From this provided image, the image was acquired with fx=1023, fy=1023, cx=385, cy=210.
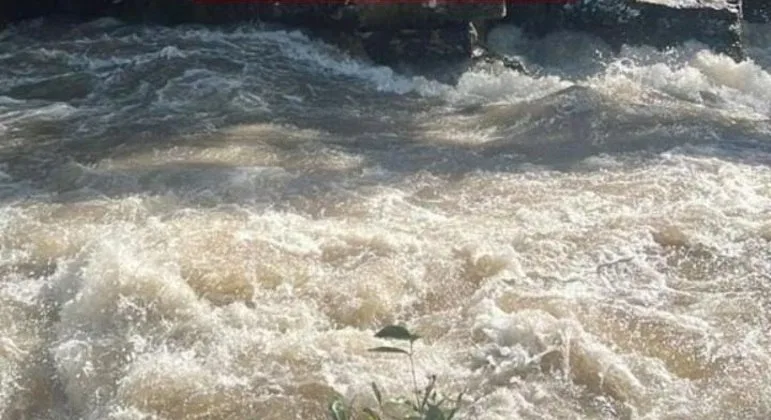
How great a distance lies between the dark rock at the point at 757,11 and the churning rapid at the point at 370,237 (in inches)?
85.5

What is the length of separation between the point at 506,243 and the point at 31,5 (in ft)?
18.6

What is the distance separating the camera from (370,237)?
4.76 meters

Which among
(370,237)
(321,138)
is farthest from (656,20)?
(370,237)

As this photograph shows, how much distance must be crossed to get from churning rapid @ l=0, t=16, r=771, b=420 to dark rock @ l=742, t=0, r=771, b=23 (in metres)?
2.17

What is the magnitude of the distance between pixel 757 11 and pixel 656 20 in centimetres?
178

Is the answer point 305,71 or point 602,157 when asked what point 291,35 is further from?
point 602,157

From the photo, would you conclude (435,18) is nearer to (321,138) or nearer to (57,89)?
(321,138)

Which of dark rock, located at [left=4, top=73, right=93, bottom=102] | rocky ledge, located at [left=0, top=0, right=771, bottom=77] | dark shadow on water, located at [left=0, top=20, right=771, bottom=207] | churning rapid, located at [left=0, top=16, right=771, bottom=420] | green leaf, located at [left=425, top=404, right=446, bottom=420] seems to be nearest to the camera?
green leaf, located at [left=425, top=404, right=446, bottom=420]

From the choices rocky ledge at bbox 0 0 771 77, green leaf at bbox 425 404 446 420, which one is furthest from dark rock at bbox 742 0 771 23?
green leaf at bbox 425 404 446 420

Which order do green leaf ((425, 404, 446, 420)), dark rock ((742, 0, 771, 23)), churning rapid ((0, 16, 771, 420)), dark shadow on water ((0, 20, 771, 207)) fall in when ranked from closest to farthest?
green leaf ((425, 404, 446, 420)) → churning rapid ((0, 16, 771, 420)) → dark shadow on water ((0, 20, 771, 207)) → dark rock ((742, 0, 771, 23))

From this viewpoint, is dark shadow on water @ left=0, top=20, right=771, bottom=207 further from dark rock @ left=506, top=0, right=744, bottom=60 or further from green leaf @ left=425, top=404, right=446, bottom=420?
green leaf @ left=425, top=404, right=446, bottom=420

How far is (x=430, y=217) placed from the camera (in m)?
5.04

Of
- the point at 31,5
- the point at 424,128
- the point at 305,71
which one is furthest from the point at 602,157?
the point at 31,5

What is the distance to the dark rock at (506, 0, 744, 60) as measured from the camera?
8.14 m
